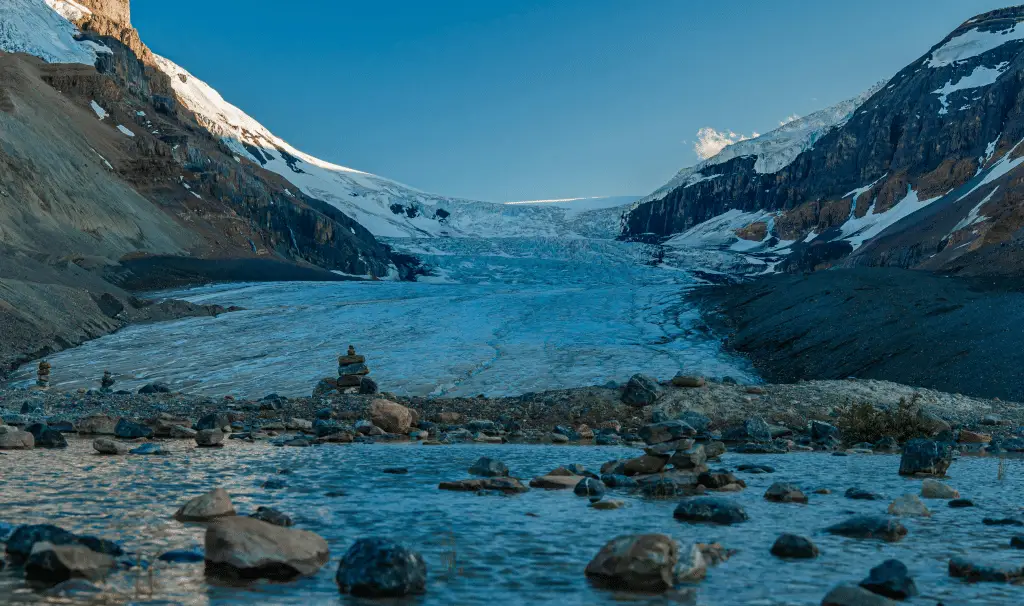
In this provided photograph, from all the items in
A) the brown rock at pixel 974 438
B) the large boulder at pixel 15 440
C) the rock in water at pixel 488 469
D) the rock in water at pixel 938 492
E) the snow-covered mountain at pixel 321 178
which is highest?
the snow-covered mountain at pixel 321 178

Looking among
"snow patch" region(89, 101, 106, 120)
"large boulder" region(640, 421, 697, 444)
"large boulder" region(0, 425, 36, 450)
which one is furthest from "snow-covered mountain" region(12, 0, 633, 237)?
"large boulder" region(640, 421, 697, 444)

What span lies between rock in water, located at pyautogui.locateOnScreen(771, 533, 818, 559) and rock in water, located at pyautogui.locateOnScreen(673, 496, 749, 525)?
3.47 feet

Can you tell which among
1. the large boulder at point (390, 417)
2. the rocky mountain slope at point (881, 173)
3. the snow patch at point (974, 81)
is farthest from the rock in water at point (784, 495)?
the snow patch at point (974, 81)

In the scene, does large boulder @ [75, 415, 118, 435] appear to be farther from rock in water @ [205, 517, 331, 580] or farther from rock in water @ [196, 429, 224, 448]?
rock in water @ [205, 517, 331, 580]

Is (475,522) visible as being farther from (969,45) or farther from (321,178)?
(321,178)

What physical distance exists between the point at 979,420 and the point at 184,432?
13207 mm

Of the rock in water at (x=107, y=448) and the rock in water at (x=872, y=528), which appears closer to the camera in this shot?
the rock in water at (x=872, y=528)

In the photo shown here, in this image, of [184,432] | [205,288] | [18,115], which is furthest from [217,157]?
[184,432]

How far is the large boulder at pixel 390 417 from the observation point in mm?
13406

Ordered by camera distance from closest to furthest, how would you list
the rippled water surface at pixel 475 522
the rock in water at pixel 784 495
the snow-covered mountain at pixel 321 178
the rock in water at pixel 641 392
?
the rippled water surface at pixel 475 522
the rock in water at pixel 784 495
the rock in water at pixel 641 392
the snow-covered mountain at pixel 321 178

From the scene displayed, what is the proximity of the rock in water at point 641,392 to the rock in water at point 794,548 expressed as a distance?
10.5 m

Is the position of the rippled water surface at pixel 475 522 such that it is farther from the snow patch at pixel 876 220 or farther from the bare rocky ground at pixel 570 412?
the snow patch at pixel 876 220

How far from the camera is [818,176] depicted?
145625 millimetres

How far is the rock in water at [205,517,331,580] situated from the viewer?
415cm
